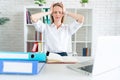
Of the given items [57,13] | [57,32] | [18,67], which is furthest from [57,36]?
[18,67]

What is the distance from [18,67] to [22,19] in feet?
10.9

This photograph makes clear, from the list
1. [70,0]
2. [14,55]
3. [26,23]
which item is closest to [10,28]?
[26,23]

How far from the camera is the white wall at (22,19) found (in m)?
4.18

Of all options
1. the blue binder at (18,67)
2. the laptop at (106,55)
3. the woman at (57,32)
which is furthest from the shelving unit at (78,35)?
the laptop at (106,55)

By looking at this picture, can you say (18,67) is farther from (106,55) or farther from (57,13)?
(57,13)

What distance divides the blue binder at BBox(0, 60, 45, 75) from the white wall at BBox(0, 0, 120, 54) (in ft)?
10.8

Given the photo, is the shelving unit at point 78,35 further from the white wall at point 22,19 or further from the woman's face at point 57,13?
the woman's face at point 57,13

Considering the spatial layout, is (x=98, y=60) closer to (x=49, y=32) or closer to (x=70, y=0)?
(x=49, y=32)

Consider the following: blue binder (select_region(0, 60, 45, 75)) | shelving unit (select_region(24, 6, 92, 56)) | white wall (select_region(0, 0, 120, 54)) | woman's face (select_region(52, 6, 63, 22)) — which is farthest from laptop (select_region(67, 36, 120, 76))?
white wall (select_region(0, 0, 120, 54))

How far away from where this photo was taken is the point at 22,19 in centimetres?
420

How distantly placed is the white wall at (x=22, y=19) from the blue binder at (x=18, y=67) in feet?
10.8

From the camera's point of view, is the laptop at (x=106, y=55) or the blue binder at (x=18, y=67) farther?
the blue binder at (x=18, y=67)

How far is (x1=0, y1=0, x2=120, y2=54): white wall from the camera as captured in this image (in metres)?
4.18

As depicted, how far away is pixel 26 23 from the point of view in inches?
152
